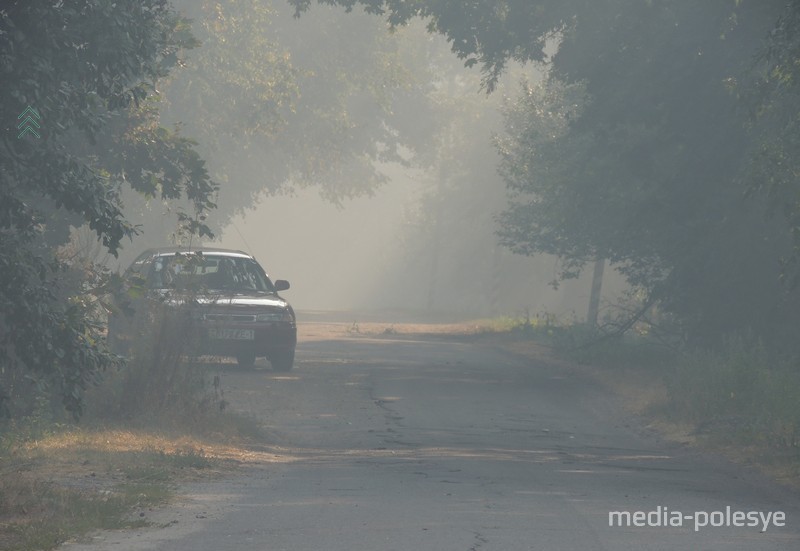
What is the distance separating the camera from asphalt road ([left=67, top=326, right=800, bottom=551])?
8.05m

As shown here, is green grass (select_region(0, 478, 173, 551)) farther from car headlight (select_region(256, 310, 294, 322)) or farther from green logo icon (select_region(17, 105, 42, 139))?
car headlight (select_region(256, 310, 294, 322))

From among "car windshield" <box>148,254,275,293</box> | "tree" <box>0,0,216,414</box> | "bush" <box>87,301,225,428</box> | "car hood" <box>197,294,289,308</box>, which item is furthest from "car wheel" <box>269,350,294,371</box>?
"tree" <box>0,0,216,414</box>

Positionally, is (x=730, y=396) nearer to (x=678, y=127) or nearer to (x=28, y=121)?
(x=678, y=127)

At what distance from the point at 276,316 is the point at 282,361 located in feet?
3.70

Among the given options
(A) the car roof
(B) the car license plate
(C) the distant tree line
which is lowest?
(B) the car license plate

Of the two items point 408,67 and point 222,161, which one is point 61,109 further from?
point 408,67

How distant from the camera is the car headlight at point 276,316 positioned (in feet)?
64.6

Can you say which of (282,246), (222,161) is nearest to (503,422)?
(222,161)

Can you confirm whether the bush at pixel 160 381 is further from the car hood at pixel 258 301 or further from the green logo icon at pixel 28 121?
the car hood at pixel 258 301

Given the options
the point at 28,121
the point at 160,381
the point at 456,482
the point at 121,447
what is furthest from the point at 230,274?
the point at 456,482

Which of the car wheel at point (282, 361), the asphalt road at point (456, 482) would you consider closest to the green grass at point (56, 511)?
the asphalt road at point (456, 482)

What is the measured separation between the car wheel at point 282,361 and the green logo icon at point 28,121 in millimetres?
9821

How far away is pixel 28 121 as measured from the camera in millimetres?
10883

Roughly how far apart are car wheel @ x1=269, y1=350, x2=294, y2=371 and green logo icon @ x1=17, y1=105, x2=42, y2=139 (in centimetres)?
982
